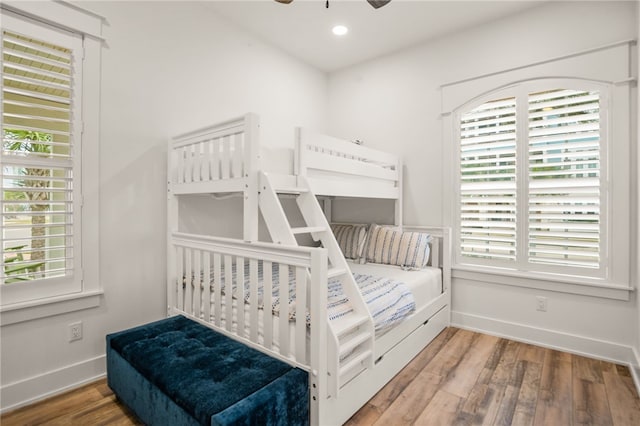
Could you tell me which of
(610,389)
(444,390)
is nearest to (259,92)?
(444,390)

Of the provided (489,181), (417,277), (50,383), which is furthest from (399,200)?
(50,383)

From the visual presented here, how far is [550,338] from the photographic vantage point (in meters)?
2.63

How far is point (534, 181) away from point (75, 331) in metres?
3.47

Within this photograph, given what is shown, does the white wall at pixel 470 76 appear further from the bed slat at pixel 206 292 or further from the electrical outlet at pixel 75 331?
the electrical outlet at pixel 75 331

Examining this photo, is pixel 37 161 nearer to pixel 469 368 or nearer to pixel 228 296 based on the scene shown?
pixel 228 296

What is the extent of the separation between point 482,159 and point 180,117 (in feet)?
8.50

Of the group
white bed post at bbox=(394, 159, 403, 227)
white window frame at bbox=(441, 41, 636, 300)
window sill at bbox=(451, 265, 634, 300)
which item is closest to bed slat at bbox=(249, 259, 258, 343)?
white bed post at bbox=(394, 159, 403, 227)

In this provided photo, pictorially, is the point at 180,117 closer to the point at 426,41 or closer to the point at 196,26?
the point at 196,26

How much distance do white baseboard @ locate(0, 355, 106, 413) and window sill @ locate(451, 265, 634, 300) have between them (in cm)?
291

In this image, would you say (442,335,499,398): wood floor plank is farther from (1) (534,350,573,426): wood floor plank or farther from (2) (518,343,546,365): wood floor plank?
(1) (534,350,573,426): wood floor plank

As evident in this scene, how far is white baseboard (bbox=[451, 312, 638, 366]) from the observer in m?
2.38

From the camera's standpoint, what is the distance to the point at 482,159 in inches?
117

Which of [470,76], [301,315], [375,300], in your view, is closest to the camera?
[301,315]

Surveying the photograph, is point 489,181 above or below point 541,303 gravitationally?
above
